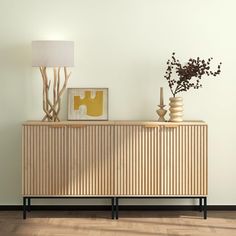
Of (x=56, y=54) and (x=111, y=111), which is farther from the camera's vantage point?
(x=111, y=111)

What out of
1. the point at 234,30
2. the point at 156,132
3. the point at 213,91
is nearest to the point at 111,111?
the point at 156,132

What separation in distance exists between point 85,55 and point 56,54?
47cm

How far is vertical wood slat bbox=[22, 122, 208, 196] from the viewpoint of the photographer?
5480 millimetres

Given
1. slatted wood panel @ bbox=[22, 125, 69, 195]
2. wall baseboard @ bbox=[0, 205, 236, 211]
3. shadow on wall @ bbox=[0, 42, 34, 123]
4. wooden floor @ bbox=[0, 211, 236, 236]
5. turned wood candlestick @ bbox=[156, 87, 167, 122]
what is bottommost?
wooden floor @ bbox=[0, 211, 236, 236]

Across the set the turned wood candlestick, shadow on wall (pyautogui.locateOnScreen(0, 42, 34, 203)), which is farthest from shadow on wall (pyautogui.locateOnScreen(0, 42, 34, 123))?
the turned wood candlestick

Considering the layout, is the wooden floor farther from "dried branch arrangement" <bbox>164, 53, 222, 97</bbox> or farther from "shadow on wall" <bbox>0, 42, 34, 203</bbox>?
"dried branch arrangement" <bbox>164, 53, 222, 97</bbox>

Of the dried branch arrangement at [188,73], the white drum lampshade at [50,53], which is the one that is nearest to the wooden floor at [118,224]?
the dried branch arrangement at [188,73]

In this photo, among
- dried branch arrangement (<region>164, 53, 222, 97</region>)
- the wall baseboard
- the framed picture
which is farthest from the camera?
the wall baseboard

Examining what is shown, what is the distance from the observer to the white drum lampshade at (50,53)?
17.7 ft

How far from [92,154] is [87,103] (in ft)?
1.75

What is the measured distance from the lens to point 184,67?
18.4 ft

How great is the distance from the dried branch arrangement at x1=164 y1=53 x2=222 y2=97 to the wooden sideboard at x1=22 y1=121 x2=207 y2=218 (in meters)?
0.39

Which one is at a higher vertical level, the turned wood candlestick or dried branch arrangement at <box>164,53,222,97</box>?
dried branch arrangement at <box>164,53,222,97</box>

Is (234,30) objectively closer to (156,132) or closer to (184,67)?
(184,67)
